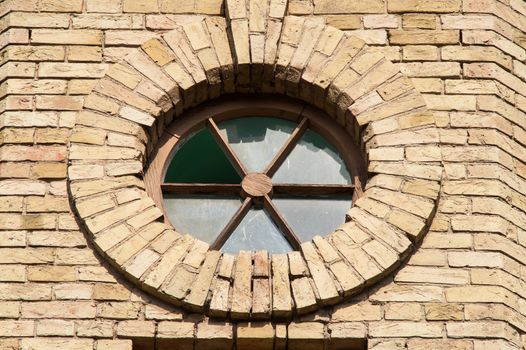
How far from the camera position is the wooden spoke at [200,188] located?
9773mm

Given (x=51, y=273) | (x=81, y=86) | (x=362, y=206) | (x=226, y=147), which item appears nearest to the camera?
(x=51, y=273)

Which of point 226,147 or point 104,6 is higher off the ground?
point 104,6

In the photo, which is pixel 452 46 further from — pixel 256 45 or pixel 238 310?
pixel 238 310

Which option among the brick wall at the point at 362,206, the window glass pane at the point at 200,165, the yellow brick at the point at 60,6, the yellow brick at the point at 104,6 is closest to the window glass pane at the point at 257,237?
the window glass pane at the point at 200,165

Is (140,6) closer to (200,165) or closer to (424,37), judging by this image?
(200,165)

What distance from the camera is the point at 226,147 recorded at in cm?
995

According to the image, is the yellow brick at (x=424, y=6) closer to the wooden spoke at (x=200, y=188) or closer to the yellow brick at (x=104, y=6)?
the wooden spoke at (x=200, y=188)

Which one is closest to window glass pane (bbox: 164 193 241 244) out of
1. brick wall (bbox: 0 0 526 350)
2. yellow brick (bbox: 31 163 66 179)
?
brick wall (bbox: 0 0 526 350)

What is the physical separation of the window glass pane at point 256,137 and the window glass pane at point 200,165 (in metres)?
0.09

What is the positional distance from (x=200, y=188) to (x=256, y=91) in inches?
28.2

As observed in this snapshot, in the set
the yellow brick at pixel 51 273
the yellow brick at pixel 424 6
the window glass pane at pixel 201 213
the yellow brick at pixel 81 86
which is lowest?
the yellow brick at pixel 51 273

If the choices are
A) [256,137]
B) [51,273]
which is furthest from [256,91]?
[51,273]

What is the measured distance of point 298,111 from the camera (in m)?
10.1

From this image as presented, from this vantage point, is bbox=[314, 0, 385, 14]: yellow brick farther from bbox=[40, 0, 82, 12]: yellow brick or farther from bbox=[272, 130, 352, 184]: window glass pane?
bbox=[40, 0, 82, 12]: yellow brick
